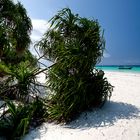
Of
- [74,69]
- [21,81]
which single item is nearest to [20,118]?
[21,81]

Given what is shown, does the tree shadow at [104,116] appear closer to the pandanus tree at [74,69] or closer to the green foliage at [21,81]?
the pandanus tree at [74,69]

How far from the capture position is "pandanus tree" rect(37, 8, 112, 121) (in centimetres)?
782

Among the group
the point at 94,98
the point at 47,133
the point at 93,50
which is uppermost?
the point at 93,50

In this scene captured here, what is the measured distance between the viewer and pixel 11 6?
476 inches

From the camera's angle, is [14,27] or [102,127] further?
[14,27]

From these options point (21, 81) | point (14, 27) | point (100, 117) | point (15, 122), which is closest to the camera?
point (15, 122)

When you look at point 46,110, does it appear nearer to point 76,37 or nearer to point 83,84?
point 83,84

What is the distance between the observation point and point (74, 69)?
8180 mm

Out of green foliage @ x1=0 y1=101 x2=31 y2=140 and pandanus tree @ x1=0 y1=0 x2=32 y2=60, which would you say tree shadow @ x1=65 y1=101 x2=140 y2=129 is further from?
pandanus tree @ x1=0 y1=0 x2=32 y2=60

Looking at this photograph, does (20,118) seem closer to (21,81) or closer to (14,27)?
(21,81)

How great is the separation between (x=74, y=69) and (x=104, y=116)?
1.51 m

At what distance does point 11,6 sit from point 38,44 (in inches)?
132

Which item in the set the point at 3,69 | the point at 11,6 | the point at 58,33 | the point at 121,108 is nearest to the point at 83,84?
the point at 121,108

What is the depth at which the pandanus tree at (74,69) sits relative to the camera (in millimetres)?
7824
